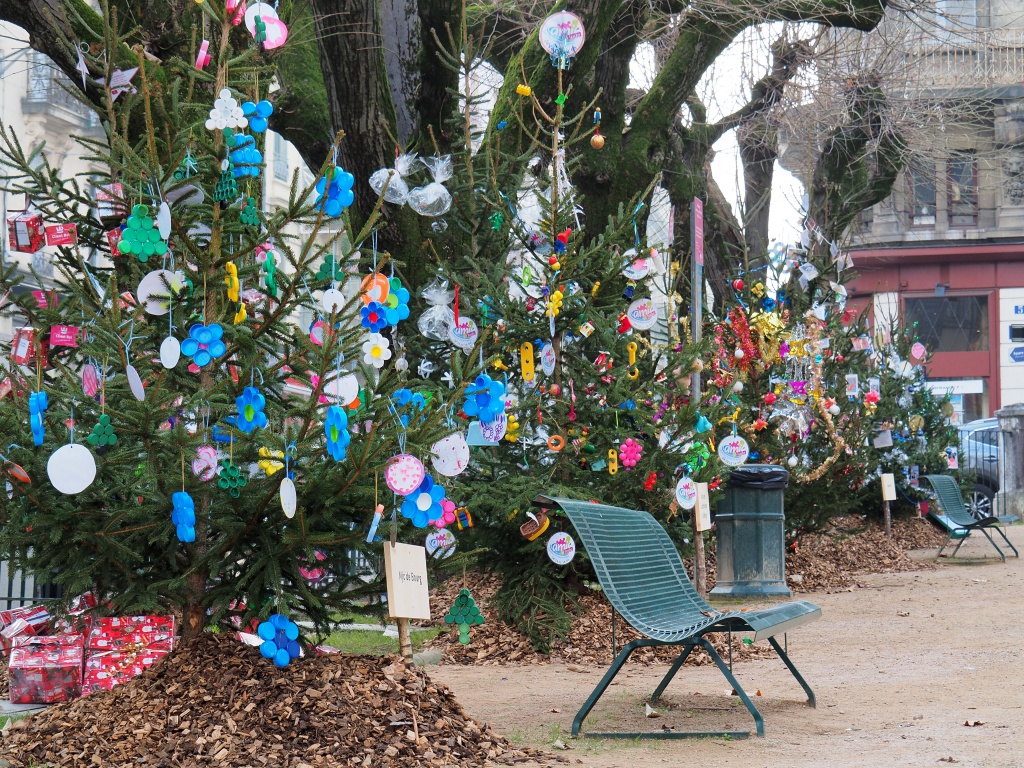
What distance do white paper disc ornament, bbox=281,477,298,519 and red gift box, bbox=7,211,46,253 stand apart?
1.83 m

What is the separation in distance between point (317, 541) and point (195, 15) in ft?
9.70

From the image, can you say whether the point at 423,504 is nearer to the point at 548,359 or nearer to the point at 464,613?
the point at 464,613

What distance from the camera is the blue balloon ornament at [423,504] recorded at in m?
4.32

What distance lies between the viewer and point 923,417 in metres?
18.3

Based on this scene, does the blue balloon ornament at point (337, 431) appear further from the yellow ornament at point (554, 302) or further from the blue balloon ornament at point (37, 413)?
the yellow ornament at point (554, 302)

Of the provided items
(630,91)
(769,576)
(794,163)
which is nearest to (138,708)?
(769,576)

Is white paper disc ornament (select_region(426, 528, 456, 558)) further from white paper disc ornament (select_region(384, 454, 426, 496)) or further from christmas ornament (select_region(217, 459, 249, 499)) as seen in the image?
christmas ornament (select_region(217, 459, 249, 499))

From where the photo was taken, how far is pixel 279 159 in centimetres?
3022

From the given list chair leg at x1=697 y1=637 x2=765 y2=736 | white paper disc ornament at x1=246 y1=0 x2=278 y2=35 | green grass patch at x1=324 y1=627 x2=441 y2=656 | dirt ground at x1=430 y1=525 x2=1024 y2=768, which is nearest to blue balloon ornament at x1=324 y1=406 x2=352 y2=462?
dirt ground at x1=430 y1=525 x2=1024 y2=768

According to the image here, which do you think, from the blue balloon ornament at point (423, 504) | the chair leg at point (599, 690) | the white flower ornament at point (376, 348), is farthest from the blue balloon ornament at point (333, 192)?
the chair leg at point (599, 690)

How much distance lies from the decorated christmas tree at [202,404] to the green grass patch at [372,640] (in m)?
3.44

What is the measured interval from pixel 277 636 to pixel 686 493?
4.25 m

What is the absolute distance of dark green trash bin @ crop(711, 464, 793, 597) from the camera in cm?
1070

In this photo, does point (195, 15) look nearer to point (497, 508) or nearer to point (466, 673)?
point (497, 508)
